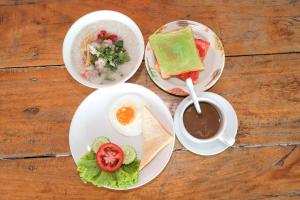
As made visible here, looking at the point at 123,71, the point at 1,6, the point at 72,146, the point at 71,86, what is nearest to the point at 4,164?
the point at 72,146

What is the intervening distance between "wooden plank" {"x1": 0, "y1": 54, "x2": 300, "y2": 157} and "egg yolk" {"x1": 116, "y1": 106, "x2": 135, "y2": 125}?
0.44 feet

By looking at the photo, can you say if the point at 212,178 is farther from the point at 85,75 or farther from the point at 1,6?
the point at 1,6

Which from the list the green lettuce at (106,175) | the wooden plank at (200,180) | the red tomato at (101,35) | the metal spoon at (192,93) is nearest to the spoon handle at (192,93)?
the metal spoon at (192,93)

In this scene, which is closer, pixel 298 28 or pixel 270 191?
pixel 270 191

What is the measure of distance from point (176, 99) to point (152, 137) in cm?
21

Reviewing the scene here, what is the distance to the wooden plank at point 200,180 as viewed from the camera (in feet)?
4.48

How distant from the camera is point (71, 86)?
149 cm

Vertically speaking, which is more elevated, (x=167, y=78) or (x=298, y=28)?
(x=298, y=28)

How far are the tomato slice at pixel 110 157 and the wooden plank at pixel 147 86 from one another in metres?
0.21

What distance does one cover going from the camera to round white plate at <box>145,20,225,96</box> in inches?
55.5

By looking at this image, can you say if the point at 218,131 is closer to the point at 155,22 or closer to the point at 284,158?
the point at 284,158

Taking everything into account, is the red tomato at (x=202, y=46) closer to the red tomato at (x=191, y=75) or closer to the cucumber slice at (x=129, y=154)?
the red tomato at (x=191, y=75)

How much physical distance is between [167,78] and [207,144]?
13.0 inches

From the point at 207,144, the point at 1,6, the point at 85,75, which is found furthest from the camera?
the point at 1,6
